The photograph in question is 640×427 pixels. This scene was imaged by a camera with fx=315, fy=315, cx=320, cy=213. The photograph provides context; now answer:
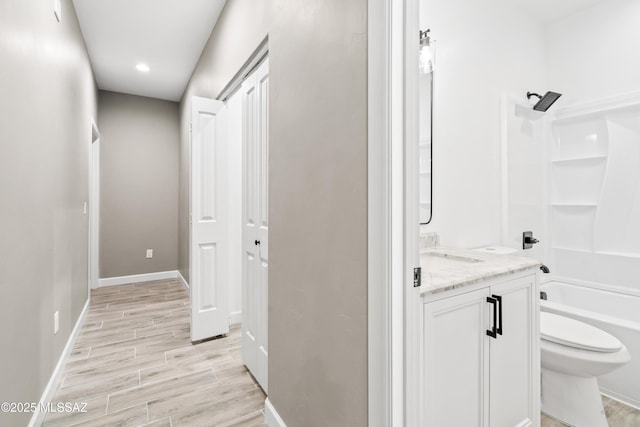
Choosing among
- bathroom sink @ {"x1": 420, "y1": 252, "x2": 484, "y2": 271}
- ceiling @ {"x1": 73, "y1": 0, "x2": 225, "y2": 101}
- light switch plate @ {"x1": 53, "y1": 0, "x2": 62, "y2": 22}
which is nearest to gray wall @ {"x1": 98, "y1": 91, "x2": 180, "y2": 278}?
ceiling @ {"x1": 73, "y1": 0, "x2": 225, "y2": 101}

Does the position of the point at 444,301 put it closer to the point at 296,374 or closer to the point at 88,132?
the point at 296,374

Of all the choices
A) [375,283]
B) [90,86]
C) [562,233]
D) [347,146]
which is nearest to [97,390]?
[375,283]

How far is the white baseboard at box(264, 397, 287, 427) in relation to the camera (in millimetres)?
1582

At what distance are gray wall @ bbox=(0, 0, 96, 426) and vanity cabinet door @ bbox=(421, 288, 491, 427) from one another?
63.1 inches

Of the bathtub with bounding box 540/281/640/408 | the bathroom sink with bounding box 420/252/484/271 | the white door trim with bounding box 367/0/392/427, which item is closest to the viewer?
the white door trim with bounding box 367/0/392/427

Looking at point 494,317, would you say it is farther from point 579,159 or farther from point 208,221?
point 579,159

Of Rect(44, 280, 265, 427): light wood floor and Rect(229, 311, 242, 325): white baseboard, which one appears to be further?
Rect(229, 311, 242, 325): white baseboard

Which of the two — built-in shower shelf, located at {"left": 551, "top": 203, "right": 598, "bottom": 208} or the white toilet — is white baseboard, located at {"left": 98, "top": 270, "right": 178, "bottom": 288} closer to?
the white toilet

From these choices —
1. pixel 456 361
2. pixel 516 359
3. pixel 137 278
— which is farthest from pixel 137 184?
pixel 516 359

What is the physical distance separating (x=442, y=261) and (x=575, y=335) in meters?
0.90

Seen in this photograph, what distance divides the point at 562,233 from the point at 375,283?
2.85 m

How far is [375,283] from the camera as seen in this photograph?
95cm

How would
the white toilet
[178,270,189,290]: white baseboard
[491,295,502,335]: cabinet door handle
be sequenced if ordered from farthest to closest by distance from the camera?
[178,270,189,290]: white baseboard < the white toilet < [491,295,502,335]: cabinet door handle

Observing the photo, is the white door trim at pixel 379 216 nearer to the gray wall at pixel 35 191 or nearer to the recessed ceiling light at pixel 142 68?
the gray wall at pixel 35 191
